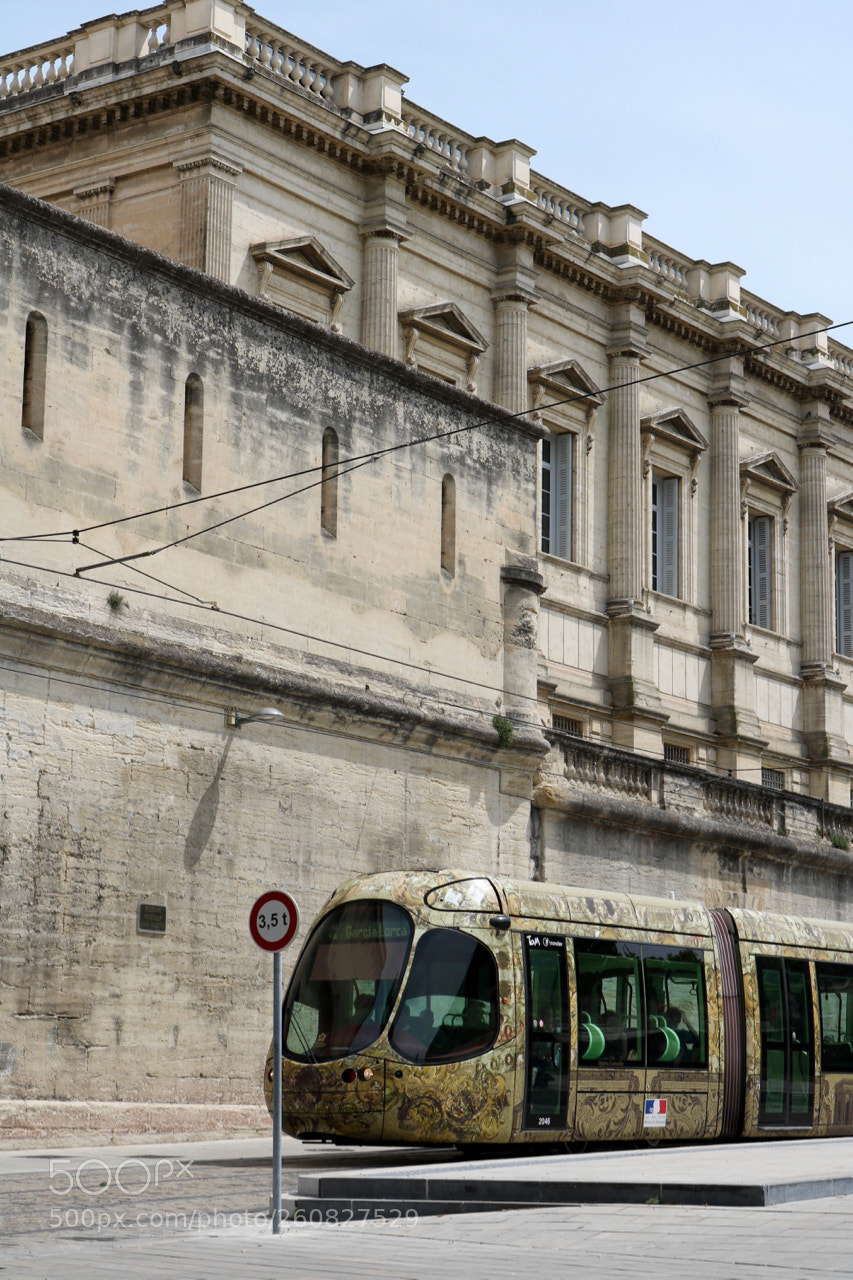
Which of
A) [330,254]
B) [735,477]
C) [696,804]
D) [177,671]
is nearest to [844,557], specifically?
[735,477]

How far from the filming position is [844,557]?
171ft

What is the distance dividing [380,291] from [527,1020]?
72.9ft

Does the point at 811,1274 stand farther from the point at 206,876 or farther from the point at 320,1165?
the point at 206,876

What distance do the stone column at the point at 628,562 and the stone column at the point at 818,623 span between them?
25.4 feet

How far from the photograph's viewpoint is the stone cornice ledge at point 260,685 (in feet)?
56.9

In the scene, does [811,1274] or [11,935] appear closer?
[811,1274]

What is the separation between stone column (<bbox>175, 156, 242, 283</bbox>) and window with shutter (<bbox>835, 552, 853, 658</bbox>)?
2416 cm

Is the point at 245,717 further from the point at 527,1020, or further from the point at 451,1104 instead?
the point at 451,1104

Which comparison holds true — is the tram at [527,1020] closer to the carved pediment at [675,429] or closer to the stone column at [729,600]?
the stone column at [729,600]

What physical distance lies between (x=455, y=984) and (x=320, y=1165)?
1882mm

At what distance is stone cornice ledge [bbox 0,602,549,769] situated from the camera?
56.9 feet

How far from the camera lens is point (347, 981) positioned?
15.9 m

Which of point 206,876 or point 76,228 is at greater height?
point 76,228

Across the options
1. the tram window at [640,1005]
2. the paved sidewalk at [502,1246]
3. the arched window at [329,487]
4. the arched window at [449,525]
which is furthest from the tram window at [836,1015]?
the arched window at [329,487]
